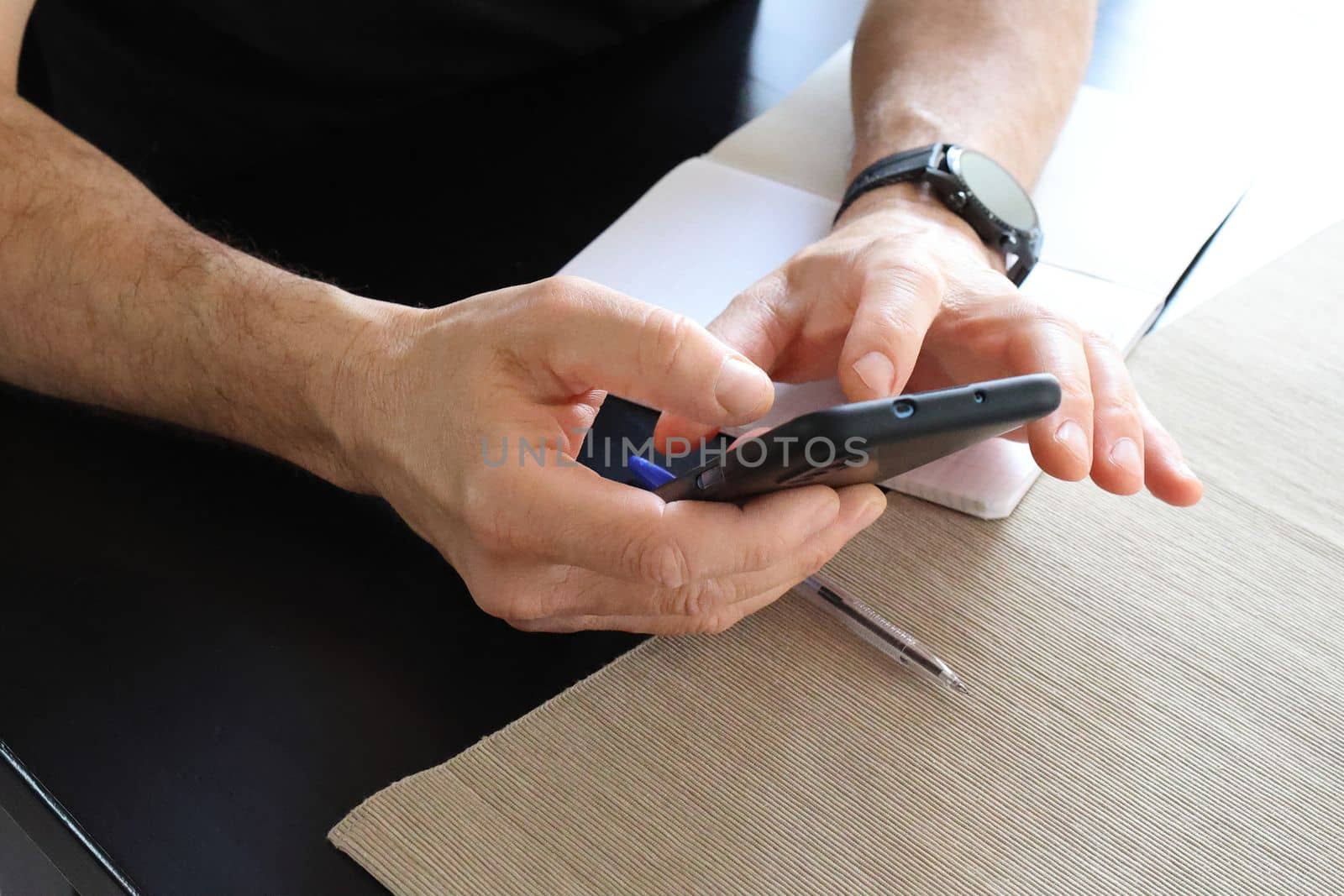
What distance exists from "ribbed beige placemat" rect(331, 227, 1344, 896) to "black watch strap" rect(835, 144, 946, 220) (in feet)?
1.08

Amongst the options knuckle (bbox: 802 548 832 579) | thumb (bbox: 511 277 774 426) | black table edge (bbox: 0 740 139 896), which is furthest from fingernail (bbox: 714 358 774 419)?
black table edge (bbox: 0 740 139 896)

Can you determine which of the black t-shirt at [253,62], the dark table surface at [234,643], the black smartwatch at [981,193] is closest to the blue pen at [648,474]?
the dark table surface at [234,643]

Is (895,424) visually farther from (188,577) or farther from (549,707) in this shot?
(188,577)

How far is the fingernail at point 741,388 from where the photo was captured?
556mm

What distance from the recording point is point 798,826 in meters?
0.57

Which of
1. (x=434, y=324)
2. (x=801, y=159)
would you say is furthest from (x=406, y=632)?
(x=801, y=159)

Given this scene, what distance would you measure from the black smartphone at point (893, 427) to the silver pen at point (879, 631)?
0.17 meters

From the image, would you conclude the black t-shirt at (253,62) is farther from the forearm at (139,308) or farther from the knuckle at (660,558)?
the knuckle at (660,558)

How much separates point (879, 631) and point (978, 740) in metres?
0.09

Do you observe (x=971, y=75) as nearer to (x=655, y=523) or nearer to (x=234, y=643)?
(x=655, y=523)

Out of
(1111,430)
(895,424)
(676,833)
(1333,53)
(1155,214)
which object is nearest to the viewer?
(895,424)

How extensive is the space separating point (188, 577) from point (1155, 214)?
0.90 meters

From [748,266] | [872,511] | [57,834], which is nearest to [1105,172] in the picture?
[748,266]

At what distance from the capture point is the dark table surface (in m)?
0.58
